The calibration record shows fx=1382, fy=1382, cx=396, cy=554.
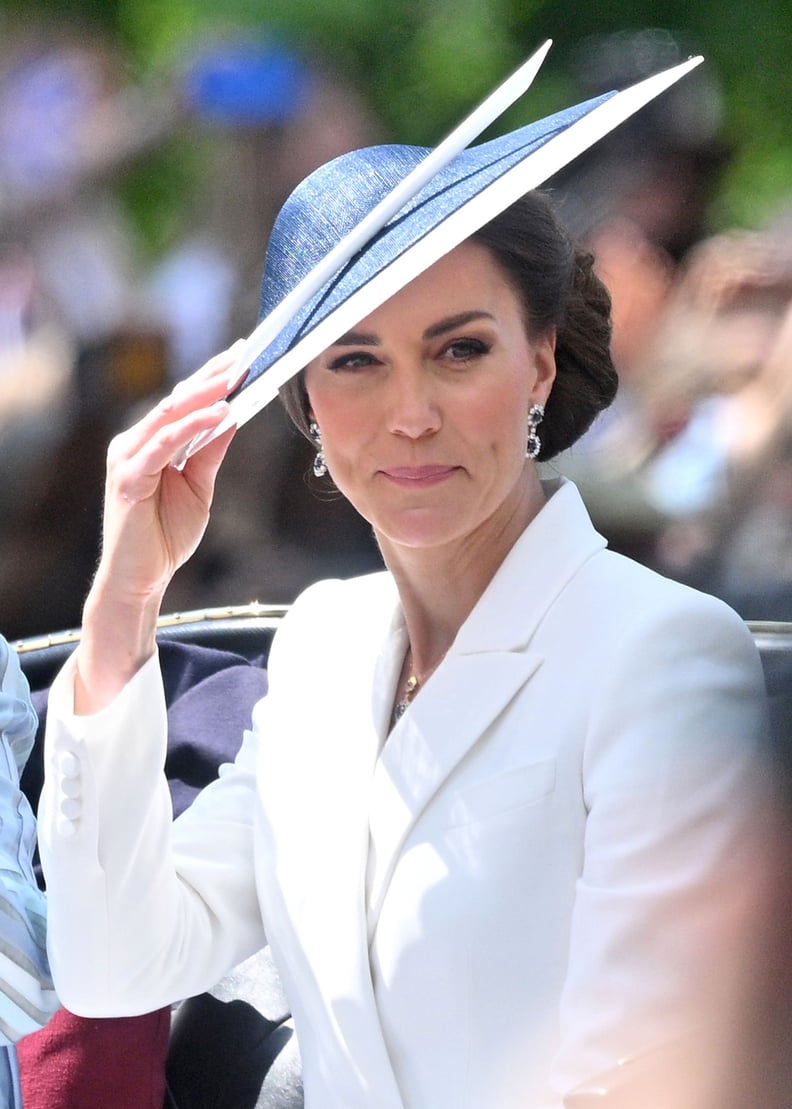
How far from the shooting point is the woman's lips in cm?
107

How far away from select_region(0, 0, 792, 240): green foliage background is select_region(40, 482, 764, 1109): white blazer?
551mm

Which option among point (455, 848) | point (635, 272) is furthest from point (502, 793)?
point (635, 272)

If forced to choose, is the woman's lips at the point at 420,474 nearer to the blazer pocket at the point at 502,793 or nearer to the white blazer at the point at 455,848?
the white blazer at the point at 455,848

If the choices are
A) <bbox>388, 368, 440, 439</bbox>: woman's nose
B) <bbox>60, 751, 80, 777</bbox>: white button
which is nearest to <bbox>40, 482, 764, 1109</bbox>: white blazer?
<bbox>60, 751, 80, 777</bbox>: white button

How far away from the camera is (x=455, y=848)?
3.32 ft

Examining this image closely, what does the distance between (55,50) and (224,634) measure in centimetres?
129

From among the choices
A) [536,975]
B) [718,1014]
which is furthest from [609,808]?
[718,1014]

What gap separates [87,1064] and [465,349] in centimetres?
70

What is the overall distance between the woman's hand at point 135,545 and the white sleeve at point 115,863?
0.02 metres

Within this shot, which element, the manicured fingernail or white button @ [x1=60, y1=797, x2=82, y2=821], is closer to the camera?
the manicured fingernail

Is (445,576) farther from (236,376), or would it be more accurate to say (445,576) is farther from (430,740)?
(236,376)

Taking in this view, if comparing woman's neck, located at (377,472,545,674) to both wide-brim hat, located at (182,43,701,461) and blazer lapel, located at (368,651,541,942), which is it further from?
wide-brim hat, located at (182,43,701,461)

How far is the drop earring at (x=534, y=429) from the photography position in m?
1.16

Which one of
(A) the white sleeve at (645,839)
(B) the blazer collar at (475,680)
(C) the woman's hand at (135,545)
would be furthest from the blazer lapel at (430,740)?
(C) the woman's hand at (135,545)
